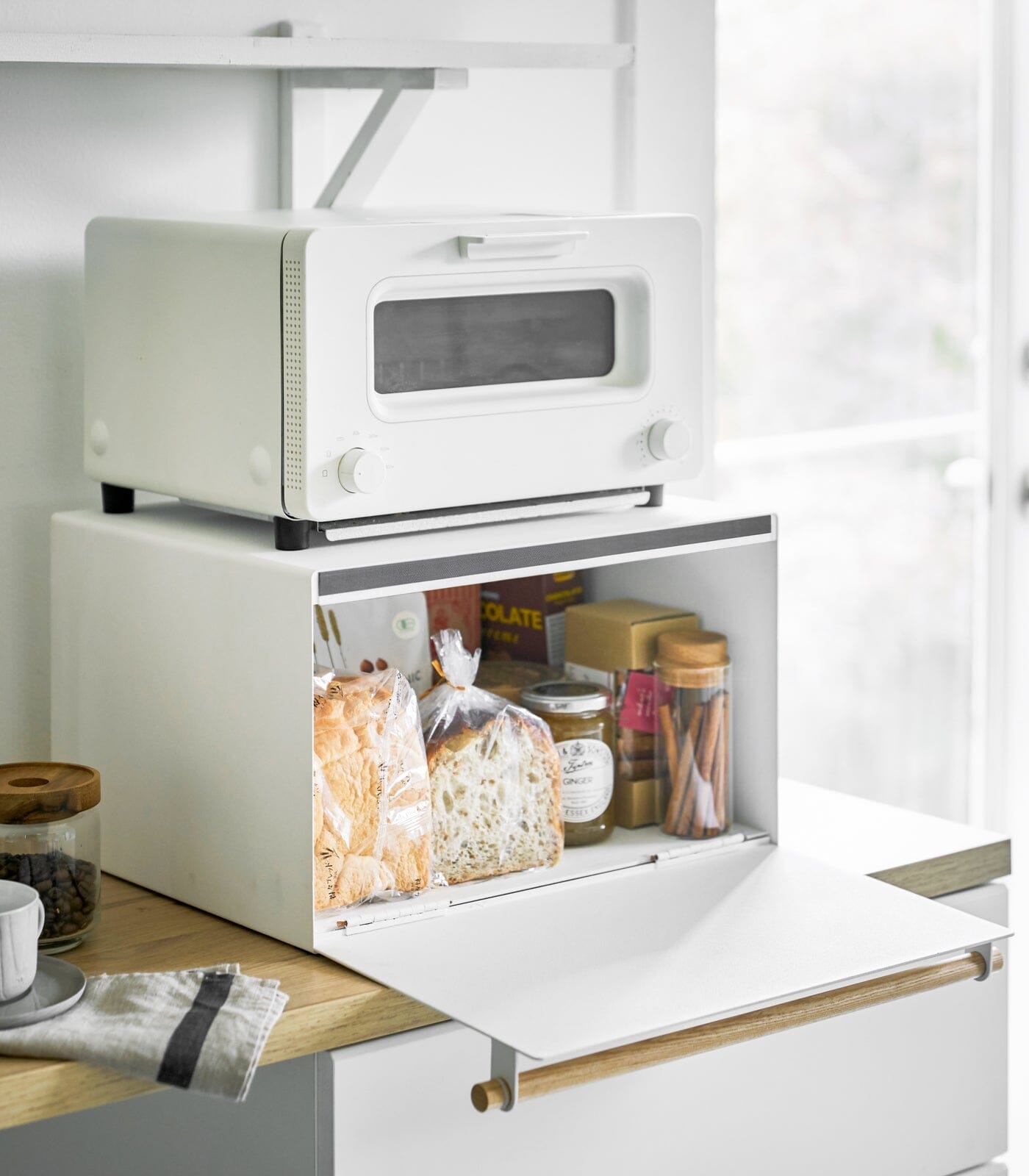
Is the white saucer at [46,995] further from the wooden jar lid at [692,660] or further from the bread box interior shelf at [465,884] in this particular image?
the wooden jar lid at [692,660]

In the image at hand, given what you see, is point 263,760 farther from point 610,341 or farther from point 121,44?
point 121,44

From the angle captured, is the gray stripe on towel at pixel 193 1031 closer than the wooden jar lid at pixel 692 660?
Yes

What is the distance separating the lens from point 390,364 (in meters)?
1.19

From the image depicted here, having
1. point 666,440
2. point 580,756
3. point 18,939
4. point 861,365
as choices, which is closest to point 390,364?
point 666,440

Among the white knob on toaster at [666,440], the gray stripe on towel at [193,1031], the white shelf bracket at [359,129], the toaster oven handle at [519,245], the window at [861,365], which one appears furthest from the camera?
the window at [861,365]

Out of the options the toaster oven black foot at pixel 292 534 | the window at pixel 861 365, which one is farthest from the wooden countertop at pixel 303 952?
the window at pixel 861 365

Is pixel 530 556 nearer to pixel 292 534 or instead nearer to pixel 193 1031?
pixel 292 534

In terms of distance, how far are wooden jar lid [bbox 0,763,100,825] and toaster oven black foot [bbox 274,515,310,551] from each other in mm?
211

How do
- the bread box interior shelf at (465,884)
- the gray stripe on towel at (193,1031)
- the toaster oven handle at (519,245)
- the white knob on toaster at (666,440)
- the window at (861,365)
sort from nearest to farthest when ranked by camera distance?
the gray stripe on towel at (193,1031)
the bread box interior shelf at (465,884)
the toaster oven handle at (519,245)
the white knob on toaster at (666,440)
the window at (861,365)

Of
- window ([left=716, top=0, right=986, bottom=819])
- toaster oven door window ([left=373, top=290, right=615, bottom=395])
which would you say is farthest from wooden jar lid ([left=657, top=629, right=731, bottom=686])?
window ([left=716, top=0, right=986, bottom=819])

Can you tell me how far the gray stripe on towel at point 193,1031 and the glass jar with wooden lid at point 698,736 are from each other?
0.47m

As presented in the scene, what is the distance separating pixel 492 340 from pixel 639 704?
0.36m

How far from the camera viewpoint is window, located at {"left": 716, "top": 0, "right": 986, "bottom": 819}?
2158 mm

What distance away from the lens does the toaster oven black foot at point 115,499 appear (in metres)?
1.35
